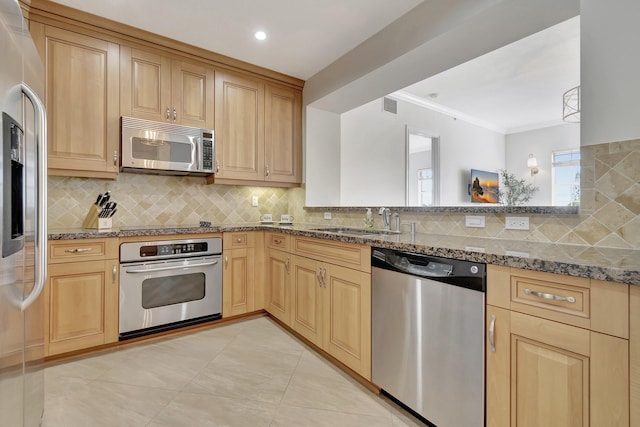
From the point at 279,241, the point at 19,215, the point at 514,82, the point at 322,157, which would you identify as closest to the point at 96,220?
the point at 279,241

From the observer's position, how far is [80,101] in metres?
2.33

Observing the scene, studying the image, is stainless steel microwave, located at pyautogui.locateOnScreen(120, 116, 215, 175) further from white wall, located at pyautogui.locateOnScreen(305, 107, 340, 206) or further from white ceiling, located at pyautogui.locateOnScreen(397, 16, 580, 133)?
white ceiling, located at pyautogui.locateOnScreen(397, 16, 580, 133)

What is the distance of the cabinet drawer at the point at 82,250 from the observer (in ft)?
6.59

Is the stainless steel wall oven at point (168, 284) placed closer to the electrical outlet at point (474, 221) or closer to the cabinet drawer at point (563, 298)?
the electrical outlet at point (474, 221)

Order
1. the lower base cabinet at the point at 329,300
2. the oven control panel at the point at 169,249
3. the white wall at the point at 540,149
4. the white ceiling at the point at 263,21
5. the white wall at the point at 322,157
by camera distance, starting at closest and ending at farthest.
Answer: the lower base cabinet at the point at 329,300
the white ceiling at the point at 263,21
the oven control panel at the point at 169,249
the white wall at the point at 322,157
the white wall at the point at 540,149

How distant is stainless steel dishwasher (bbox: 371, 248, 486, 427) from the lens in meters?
1.26

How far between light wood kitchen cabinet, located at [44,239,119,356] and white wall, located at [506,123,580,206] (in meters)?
6.83

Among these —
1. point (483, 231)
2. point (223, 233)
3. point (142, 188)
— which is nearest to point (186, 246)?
point (223, 233)

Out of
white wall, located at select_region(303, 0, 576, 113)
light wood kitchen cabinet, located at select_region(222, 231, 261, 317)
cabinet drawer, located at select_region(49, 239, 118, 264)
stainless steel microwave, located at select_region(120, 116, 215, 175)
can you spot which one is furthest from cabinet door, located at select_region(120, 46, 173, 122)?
white wall, located at select_region(303, 0, 576, 113)

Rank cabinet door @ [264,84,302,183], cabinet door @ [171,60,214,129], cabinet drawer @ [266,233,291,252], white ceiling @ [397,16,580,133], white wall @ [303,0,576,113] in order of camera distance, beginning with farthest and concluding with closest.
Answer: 1. cabinet door @ [264,84,302,183]
2. white ceiling @ [397,16,580,133]
3. cabinet door @ [171,60,214,129]
4. cabinet drawer @ [266,233,291,252]
5. white wall @ [303,0,576,113]

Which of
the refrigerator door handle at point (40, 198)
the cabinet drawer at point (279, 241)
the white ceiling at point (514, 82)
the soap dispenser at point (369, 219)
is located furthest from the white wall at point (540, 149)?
the refrigerator door handle at point (40, 198)

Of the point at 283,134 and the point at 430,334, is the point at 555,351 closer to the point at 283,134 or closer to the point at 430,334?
the point at 430,334

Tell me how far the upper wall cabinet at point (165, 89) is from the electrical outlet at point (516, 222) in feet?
8.54

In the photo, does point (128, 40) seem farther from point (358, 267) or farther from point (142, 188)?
point (358, 267)
